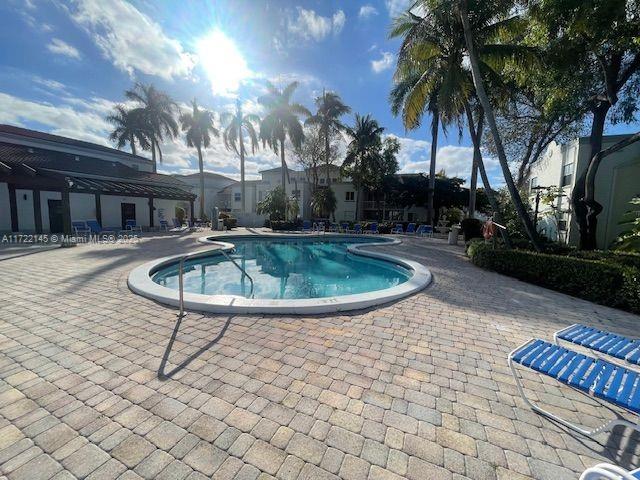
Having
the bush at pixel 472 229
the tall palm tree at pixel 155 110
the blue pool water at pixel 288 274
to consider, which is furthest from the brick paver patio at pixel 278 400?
the tall palm tree at pixel 155 110

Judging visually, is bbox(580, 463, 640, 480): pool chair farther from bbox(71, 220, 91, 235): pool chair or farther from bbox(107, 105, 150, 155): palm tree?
bbox(107, 105, 150, 155): palm tree

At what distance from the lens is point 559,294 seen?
6.57 meters

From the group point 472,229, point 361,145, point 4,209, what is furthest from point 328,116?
point 4,209

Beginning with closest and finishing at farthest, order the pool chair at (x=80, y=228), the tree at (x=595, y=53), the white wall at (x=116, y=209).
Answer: the tree at (x=595, y=53), the pool chair at (x=80, y=228), the white wall at (x=116, y=209)

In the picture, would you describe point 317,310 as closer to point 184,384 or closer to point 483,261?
point 184,384

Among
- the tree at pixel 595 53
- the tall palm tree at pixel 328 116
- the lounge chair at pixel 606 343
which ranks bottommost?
the lounge chair at pixel 606 343

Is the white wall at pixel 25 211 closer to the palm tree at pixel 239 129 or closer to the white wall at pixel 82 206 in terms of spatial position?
the white wall at pixel 82 206

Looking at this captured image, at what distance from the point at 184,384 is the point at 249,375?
63cm

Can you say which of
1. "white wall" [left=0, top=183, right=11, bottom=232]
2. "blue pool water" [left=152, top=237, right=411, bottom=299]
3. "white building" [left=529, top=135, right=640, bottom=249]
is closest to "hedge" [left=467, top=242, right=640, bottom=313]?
"blue pool water" [left=152, top=237, right=411, bottom=299]

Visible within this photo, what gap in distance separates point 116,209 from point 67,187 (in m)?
7.16

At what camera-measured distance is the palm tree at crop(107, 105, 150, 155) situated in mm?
29141

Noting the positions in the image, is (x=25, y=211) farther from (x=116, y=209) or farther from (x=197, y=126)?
(x=197, y=126)

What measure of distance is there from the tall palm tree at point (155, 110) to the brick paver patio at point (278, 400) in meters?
30.6

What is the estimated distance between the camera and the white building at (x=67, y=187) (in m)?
14.2
